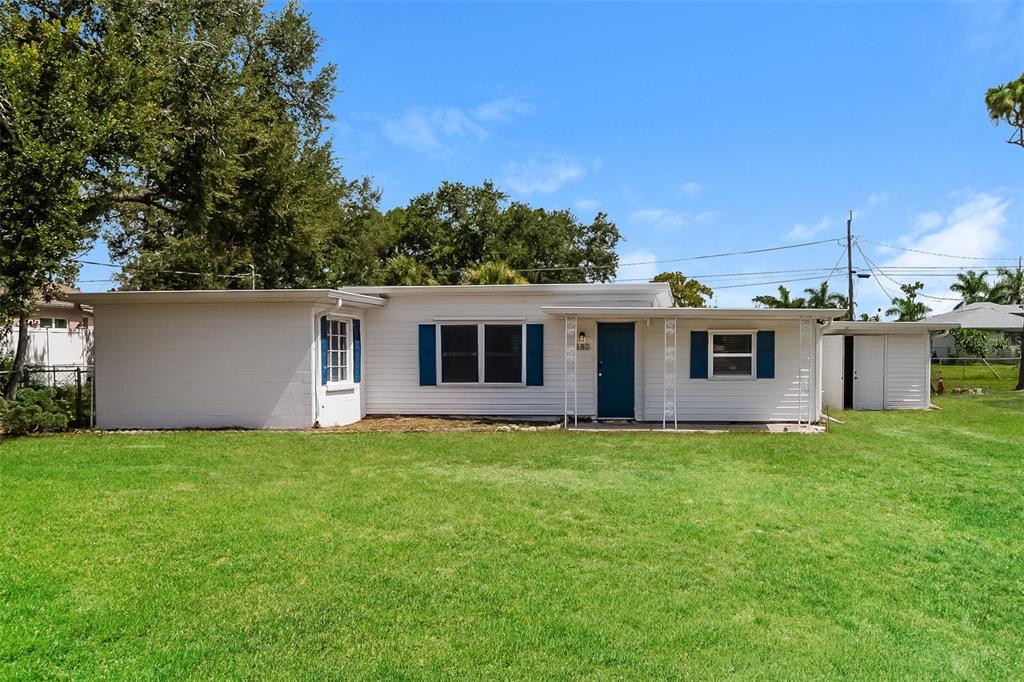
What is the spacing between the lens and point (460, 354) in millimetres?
13109

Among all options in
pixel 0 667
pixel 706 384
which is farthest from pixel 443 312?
pixel 0 667

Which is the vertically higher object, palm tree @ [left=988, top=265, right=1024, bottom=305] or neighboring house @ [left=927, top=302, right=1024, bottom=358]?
palm tree @ [left=988, top=265, right=1024, bottom=305]

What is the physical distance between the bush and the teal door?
30.9 ft

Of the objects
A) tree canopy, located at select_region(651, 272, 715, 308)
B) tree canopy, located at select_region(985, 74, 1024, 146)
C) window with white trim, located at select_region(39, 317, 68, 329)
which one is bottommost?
window with white trim, located at select_region(39, 317, 68, 329)

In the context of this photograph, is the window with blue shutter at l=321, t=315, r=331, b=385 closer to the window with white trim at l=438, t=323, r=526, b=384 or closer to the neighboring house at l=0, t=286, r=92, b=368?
the window with white trim at l=438, t=323, r=526, b=384

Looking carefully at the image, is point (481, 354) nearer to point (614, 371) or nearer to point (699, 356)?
point (614, 371)

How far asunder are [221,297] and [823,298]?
28053 mm

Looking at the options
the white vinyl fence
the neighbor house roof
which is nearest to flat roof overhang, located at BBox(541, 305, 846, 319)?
the white vinyl fence

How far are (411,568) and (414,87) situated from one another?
12.9 meters

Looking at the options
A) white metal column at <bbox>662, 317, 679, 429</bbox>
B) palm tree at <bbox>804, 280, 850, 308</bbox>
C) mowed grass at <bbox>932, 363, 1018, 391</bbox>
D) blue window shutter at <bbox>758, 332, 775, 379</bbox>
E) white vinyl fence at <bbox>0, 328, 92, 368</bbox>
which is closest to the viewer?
white metal column at <bbox>662, 317, 679, 429</bbox>

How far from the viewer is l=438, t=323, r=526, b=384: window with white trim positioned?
1299 cm

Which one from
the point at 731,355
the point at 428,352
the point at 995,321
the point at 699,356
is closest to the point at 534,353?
the point at 428,352

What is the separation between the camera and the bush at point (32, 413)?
1074 cm

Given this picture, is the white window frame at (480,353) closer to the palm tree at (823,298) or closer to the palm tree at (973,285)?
the palm tree at (823,298)
